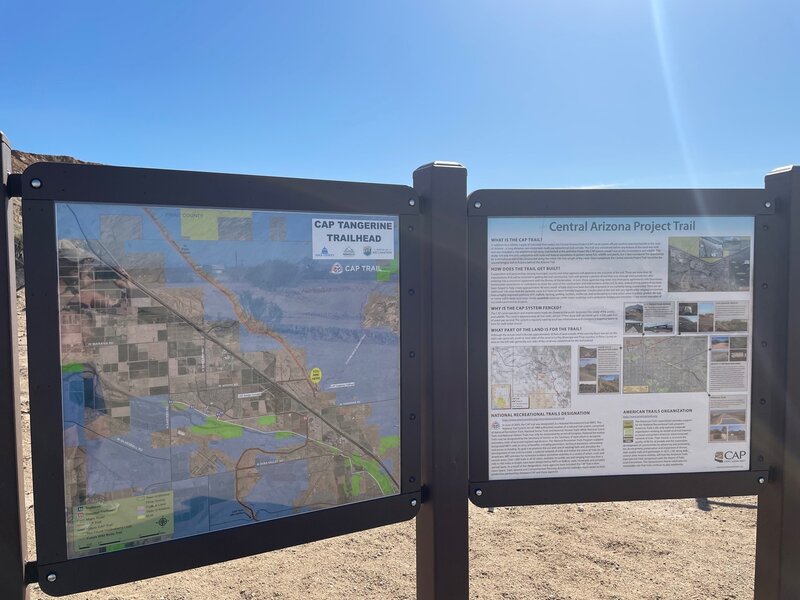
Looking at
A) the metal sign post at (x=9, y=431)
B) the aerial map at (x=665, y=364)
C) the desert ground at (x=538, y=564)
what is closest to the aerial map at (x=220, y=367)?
the metal sign post at (x=9, y=431)

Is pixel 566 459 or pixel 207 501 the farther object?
pixel 566 459

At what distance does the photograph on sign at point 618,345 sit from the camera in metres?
2.48

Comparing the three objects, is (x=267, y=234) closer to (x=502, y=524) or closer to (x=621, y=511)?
(x=502, y=524)

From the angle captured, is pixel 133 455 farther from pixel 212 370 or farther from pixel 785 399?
pixel 785 399

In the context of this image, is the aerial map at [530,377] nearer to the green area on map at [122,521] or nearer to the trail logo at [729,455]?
the trail logo at [729,455]

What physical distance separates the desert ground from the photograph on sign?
5.62ft

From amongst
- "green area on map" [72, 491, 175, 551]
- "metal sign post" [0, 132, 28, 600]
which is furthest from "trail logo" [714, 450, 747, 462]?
"metal sign post" [0, 132, 28, 600]

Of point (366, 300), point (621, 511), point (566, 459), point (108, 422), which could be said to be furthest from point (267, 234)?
point (621, 511)

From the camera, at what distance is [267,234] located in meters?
2.18

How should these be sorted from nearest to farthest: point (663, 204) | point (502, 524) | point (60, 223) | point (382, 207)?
1. point (60, 223)
2. point (382, 207)
3. point (663, 204)
4. point (502, 524)

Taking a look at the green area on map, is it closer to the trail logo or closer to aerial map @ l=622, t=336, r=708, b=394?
aerial map @ l=622, t=336, r=708, b=394

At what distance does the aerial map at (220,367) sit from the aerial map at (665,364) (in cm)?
110

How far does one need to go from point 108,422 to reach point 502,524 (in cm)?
380

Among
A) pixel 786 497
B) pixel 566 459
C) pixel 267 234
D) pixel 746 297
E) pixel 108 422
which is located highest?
pixel 267 234
